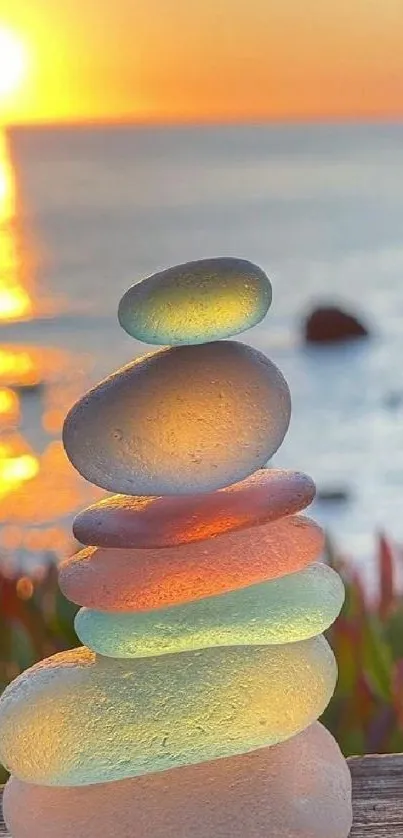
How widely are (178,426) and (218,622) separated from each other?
19 cm

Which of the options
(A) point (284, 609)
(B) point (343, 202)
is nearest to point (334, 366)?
(A) point (284, 609)

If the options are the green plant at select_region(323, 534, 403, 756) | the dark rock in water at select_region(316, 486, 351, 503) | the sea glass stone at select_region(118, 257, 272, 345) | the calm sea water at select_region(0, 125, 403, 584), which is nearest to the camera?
the sea glass stone at select_region(118, 257, 272, 345)

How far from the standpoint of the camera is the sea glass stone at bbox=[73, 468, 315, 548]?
105 centimetres

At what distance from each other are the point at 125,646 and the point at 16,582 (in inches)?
36.4

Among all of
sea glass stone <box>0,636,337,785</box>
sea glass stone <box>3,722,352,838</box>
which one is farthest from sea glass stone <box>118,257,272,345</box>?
sea glass stone <box>3,722,352,838</box>

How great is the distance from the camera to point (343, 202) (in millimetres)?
22438

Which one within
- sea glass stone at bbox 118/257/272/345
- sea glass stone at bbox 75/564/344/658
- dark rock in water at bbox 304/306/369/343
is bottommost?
dark rock in water at bbox 304/306/369/343

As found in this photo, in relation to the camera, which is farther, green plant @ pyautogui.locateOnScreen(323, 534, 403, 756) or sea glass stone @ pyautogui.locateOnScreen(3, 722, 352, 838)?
green plant @ pyautogui.locateOnScreen(323, 534, 403, 756)

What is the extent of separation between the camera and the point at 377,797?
1334mm

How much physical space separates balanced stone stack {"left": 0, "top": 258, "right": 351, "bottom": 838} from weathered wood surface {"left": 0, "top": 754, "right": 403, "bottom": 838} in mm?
165

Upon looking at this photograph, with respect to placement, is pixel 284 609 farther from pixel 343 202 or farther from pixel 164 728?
pixel 343 202

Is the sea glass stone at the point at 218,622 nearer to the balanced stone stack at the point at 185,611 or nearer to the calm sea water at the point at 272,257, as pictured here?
the balanced stone stack at the point at 185,611

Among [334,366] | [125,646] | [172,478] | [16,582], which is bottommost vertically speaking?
[334,366]

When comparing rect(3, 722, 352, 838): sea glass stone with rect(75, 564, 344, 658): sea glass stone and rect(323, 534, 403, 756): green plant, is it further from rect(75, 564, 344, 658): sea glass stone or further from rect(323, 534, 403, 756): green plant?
rect(323, 534, 403, 756): green plant
